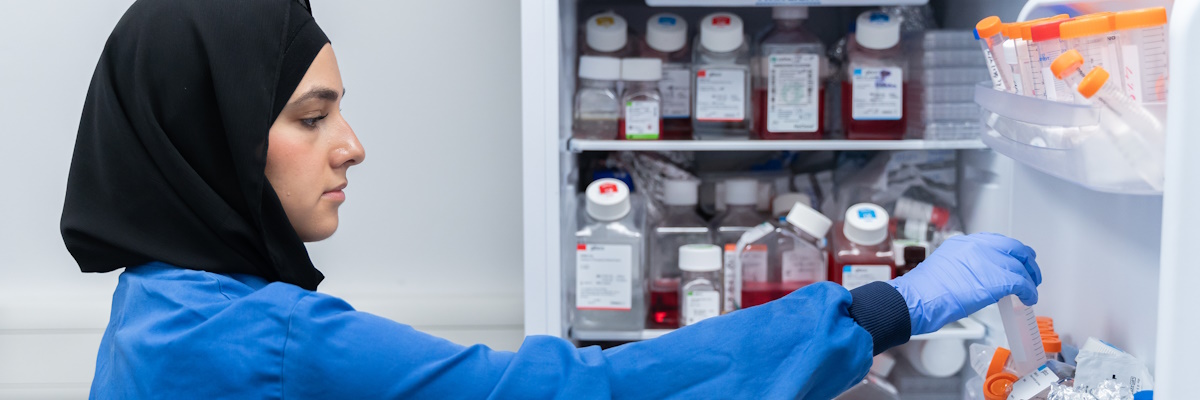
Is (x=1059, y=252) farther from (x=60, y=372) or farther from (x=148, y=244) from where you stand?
(x=60, y=372)

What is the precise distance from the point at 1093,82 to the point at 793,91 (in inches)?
30.1

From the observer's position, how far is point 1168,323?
0.72 metres

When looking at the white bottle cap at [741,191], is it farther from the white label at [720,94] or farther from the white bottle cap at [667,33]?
the white bottle cap at [667,33]

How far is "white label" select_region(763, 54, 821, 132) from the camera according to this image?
1543mm

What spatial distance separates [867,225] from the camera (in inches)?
57.6

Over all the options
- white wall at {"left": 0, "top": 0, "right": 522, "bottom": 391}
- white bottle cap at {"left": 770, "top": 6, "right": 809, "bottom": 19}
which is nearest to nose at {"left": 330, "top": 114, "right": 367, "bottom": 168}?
white bottle cap at {"left": 770, "top": 6, "right": 809, "bottom": 19}

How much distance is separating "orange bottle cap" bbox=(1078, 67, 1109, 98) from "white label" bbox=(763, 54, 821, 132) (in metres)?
0.75

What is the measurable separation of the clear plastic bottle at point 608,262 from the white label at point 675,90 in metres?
0.17

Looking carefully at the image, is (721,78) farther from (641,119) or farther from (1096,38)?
(1096,38)

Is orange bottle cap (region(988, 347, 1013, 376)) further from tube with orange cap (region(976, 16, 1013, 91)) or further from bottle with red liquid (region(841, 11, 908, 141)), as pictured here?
bottle with red liquid (region(841, 11, 908, 141))

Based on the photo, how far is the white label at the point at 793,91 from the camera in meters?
1.54

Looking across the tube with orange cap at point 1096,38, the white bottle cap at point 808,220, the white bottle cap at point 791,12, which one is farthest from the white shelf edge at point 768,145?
the tube with orange cap at point 1096,38

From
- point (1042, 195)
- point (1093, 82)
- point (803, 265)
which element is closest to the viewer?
point (1093, 82)

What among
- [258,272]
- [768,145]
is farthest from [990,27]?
[258,272]
